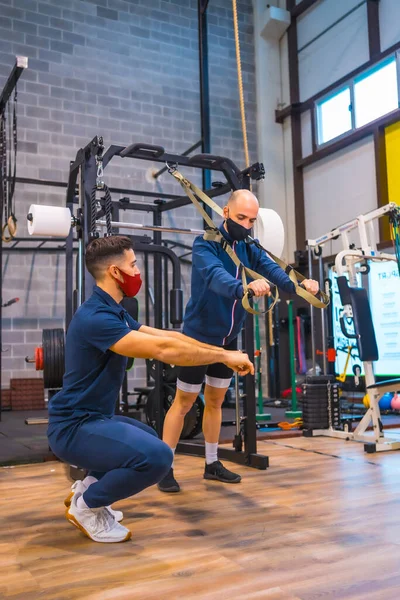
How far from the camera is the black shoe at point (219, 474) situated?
3121mm

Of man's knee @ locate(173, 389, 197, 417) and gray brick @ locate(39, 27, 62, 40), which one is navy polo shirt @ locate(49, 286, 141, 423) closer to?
man's knee @ locate(173, 389, 197, 417)

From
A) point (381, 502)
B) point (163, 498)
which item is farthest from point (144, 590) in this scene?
point (381, 502)

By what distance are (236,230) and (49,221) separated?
1289 mm

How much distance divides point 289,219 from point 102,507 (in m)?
7.74

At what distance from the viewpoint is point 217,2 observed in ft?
31.2

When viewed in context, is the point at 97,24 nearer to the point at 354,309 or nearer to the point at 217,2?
the point at 217,2

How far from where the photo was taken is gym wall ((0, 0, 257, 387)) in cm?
789

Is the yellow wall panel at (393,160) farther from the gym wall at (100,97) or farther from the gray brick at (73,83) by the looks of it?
the gray brick at (73,83)

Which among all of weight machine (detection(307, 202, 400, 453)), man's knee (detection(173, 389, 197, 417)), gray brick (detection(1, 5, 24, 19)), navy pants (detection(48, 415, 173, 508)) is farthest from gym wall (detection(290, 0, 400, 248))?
navy pants (detection(48, 415, 173, 508))

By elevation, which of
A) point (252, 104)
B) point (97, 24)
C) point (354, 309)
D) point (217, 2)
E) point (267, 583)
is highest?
point (217, 2)

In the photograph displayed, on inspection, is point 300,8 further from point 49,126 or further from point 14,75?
point 14,75

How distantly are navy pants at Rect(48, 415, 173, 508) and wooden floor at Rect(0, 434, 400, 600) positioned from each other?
215 mm

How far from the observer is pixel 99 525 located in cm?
219

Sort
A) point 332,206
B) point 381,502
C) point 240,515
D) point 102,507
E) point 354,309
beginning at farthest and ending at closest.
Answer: point 332,206 < point 354,309 < point 381,502 < point 240,515 < point 102,507
